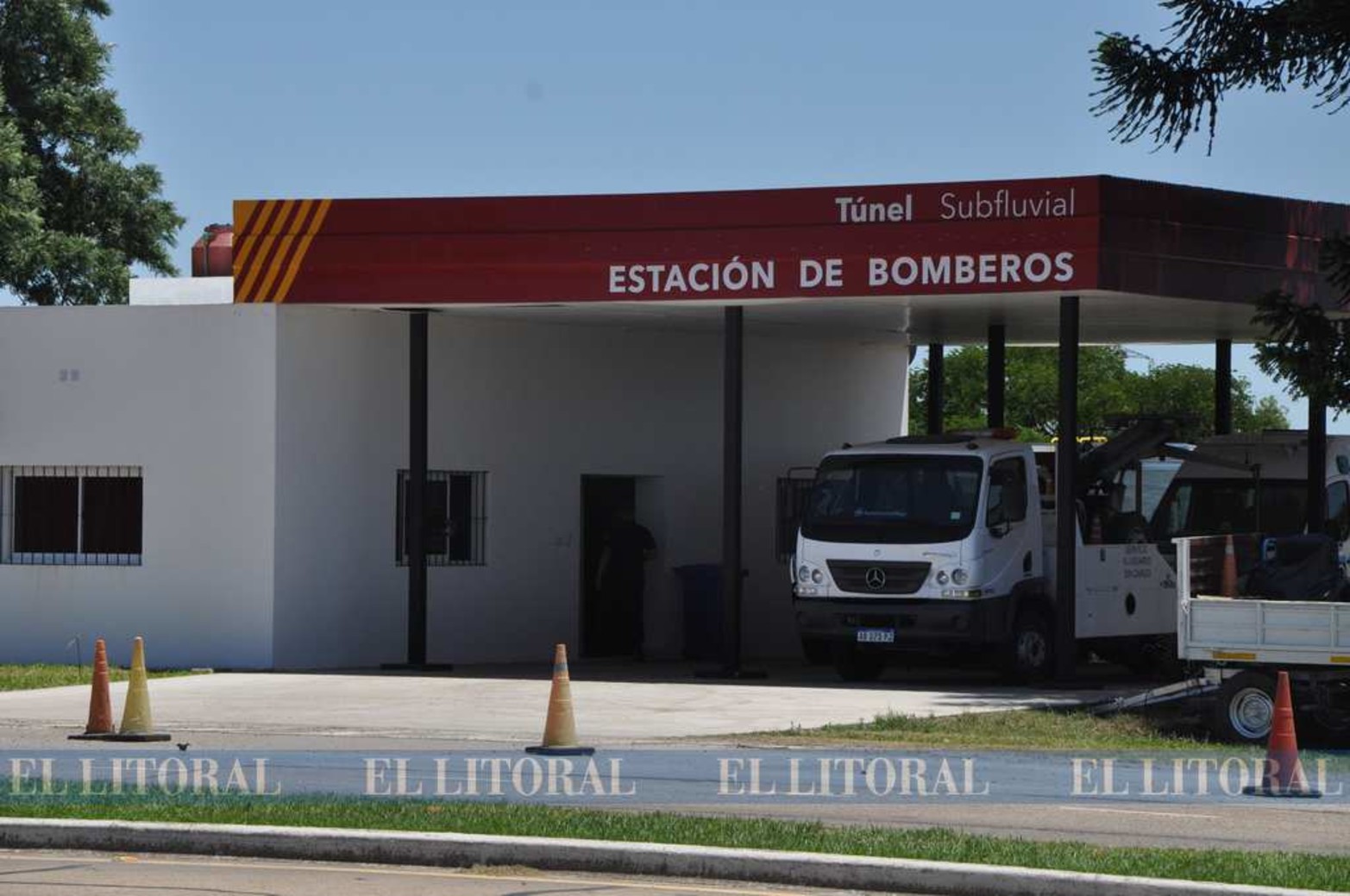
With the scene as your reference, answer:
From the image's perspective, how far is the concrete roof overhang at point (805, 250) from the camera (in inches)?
925

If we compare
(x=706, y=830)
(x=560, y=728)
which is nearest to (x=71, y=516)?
(x=560, y=728)

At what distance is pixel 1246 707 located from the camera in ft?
61.0

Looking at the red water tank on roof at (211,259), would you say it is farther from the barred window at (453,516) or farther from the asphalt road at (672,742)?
the asphalt road at (672,742)

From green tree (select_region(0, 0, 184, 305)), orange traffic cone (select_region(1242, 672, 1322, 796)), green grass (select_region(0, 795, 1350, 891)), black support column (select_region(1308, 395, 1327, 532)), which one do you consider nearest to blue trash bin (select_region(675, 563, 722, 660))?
black support column (select_region(1308, 395, 1327, 532))

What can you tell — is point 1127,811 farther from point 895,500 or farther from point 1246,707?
point 895,500

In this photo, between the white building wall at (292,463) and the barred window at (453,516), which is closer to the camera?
the white building wall at (292,463)

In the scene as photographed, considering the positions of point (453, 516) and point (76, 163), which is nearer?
point (453, 516)

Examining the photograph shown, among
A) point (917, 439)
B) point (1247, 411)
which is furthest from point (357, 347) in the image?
point (1247, 411)

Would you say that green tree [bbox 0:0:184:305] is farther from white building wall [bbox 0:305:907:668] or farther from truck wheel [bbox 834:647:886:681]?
truck wheel [bbox 834:647:886:681]

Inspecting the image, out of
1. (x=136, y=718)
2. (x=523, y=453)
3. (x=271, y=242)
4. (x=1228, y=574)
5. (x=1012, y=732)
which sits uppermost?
(x=271, y=242)

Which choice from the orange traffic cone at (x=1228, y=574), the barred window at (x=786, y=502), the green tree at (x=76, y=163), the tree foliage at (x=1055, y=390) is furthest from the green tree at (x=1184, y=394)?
the orange traffic cone at (x=1228, y=574)

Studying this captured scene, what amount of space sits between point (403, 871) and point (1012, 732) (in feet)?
29.7

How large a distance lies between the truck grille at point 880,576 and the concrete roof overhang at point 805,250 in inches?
111

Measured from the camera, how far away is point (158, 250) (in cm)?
5228
